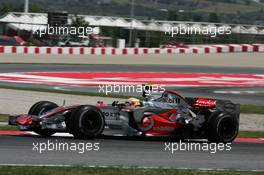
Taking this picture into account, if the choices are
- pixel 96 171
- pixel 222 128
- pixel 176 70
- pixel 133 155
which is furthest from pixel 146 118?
pixel 176 70

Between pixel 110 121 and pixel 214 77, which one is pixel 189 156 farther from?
pixel 214 77

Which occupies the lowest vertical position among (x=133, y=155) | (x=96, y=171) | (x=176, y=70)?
(x=176, y=70)

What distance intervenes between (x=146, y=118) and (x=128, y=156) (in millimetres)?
2108

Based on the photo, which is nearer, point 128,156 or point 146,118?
point 128,156

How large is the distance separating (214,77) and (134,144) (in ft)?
58.0

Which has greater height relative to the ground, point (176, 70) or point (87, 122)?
point (87, 122)

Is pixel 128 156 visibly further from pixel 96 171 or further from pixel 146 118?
pixel 146 118

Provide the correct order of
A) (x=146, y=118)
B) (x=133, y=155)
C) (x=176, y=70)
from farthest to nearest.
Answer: (x=176, y=70)
(x=146, y=118)
(x=133, y=155)

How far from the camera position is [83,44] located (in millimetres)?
43094

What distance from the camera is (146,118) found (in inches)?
496

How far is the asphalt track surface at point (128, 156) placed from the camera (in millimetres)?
9820

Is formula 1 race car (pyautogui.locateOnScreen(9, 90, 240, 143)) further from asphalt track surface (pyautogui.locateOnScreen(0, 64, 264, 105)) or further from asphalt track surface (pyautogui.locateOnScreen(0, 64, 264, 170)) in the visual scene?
asphalt track surface (pyautogui.locateOnScreen(0, 64, 264, 105))

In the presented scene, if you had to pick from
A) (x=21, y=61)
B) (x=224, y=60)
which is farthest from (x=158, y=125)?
(x=224, y=60)

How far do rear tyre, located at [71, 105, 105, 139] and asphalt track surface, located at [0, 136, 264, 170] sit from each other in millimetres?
160
